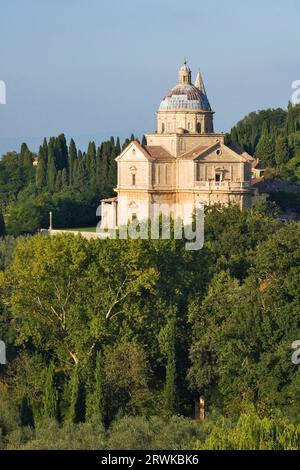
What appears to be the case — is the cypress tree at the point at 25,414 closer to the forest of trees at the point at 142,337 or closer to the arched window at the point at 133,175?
the forest of trees at the point at 142,337

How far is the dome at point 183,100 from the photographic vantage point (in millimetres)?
52906

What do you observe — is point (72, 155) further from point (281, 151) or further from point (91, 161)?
point (281, 151)

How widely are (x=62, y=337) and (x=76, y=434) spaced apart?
676 centimetres

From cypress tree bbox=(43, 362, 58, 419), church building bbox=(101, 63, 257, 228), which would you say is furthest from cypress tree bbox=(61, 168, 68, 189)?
cypress tree bbox=(43, 362, 58, 419)

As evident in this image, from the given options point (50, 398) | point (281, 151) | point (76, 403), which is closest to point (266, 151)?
point (281, 151)

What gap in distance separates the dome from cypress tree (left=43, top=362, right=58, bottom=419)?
21.7m

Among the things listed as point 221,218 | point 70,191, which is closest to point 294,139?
point 70,191

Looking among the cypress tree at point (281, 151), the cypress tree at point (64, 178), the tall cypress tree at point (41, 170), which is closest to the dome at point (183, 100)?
the cypress tree at point (64, 178)

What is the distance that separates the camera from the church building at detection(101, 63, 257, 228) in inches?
2013

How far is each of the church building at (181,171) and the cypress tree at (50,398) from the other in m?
18.8
